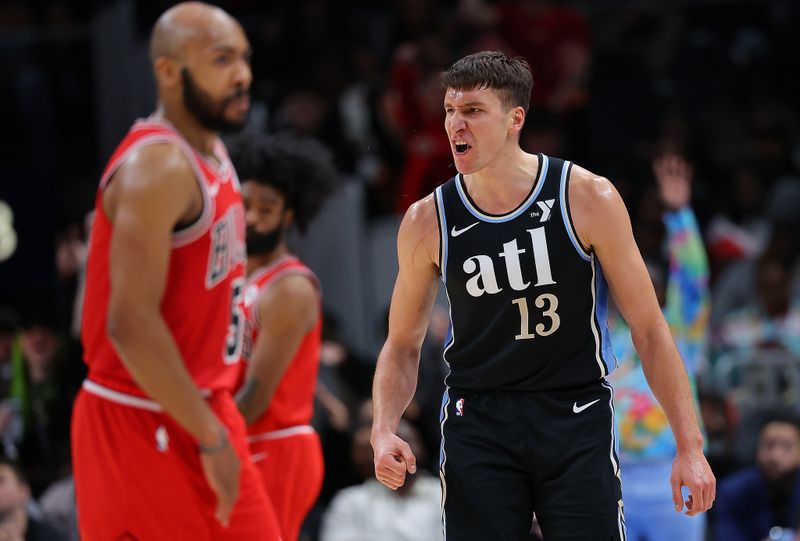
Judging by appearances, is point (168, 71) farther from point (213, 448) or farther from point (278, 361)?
point (278, 361)

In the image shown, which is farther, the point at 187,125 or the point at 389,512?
the point at 389,512

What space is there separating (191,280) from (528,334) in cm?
106

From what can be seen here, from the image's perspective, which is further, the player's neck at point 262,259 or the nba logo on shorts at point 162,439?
the player's neck at point 262,259

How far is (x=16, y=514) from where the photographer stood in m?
6.38

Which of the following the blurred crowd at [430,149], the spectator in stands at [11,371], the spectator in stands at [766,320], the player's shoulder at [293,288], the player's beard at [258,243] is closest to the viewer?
the player's shoulder at [293,288]

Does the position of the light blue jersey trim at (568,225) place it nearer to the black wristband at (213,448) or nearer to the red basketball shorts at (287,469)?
the black wristband at (213,448)

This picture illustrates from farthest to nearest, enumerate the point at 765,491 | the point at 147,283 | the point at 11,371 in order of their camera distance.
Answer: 1. the point at 11,371
2. the point at 765,491
3. the point at 147,283

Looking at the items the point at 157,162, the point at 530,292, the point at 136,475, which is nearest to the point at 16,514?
the point at 136,475

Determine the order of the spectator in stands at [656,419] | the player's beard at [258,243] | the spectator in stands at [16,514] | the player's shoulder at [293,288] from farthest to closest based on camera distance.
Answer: the spectator in stands at [656,419] → the spectator in stands at [16,514] → the player's beard at [258,243] → the player's shoulder at [293,288]

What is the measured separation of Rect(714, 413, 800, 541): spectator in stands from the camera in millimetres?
7492

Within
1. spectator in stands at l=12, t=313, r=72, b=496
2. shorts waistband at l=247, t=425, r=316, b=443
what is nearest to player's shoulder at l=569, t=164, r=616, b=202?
shorts waistband at l=247, t=425, r=316, b=443

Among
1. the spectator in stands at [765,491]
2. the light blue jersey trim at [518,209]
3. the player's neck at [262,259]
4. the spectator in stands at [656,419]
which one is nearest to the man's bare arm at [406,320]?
the light blue jersey trim at [518,209]

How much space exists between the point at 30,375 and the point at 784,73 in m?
7.11

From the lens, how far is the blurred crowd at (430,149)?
8203mm
